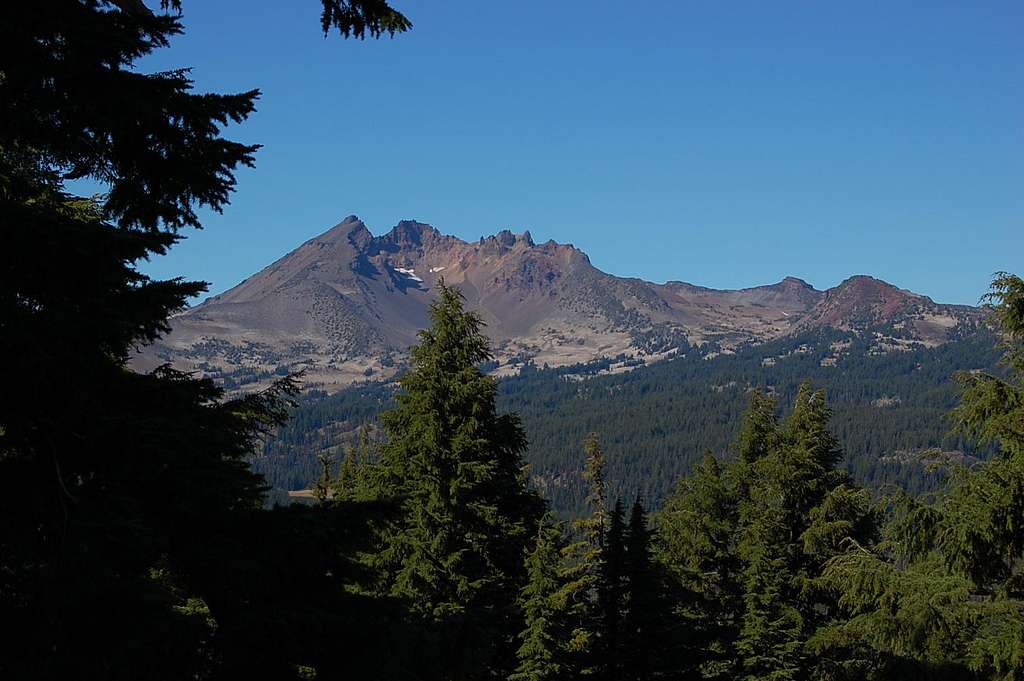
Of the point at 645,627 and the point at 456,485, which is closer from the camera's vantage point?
the point at 456,485

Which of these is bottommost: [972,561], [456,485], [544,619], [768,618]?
[768,618]

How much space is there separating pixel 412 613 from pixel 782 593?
22.8 metres

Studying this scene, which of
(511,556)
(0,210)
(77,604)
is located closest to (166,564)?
(77,604)

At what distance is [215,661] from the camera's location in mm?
5430

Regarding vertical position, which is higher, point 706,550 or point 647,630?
point 706,550

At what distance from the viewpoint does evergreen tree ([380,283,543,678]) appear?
63.4 feet

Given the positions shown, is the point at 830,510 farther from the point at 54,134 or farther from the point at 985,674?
the point at 54,134

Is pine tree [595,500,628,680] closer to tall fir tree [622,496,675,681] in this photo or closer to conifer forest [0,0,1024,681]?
tall fir tree [622,496,675,681]

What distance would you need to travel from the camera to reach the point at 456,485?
781 inches

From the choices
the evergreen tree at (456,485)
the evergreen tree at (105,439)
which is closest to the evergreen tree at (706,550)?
the evergreen tree at (456,485)

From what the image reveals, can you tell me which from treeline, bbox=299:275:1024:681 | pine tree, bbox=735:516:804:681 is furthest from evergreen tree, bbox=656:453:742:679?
pine tree, bbox=735:516:804:681

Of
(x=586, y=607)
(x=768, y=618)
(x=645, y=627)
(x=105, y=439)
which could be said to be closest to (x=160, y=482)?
(x=105, y=439)

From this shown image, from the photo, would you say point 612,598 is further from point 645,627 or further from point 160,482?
point 160,482

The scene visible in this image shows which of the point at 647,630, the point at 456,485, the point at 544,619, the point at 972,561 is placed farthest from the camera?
the point at 647,630
